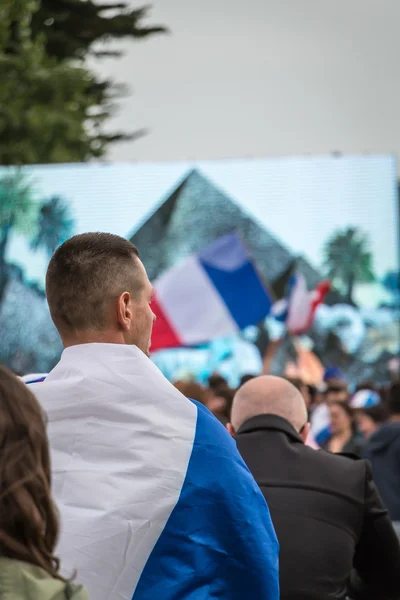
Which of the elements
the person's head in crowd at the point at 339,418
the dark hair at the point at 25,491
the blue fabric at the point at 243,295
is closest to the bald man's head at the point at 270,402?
the dark hair at the point at 25,491

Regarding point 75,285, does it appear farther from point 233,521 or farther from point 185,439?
point 233,521

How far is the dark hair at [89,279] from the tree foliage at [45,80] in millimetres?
24728

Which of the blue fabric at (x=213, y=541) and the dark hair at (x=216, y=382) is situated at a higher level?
the blue fabric at (x=213, y=541)

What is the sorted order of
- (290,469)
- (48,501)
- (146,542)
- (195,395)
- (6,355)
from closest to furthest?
(48,501), (146,542), (290,469), (195,395), (6,355)

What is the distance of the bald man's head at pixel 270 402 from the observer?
3.82m

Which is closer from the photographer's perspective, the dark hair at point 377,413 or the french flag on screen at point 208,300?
the dark hair at point 377,413

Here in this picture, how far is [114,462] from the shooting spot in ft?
8.39

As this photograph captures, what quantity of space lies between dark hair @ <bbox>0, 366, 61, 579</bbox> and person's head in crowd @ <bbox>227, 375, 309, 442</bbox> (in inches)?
76.8

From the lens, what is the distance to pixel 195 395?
245 inches

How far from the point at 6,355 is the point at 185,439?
20332 millimetres

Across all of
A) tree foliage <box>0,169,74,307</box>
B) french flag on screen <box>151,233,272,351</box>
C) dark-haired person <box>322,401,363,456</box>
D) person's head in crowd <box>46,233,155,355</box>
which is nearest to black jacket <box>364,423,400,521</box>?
dark-haired person <box>322,401,363,456</box>

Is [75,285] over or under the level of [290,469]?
over

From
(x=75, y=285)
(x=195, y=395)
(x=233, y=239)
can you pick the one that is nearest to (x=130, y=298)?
(x=75, y=285)

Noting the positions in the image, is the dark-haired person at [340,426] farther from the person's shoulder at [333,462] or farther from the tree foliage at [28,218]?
the tree foliage at [28,218]
